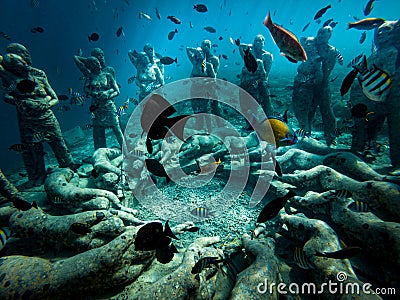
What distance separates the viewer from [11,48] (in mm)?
5656

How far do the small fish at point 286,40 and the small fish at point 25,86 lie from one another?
22.3 feet

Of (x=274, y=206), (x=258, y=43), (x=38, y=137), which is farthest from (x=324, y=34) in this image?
(x=38, y=137)

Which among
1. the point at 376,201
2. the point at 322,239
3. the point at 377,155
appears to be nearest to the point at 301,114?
the point at 377,155

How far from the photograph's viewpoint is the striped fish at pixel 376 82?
2531 millimetres

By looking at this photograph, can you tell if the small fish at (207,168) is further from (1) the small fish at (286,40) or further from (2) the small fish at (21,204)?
(2) the small fish at (21,204)

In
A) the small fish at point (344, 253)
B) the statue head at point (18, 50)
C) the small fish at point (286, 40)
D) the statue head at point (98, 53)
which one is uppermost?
the statue head at point (98, 53)

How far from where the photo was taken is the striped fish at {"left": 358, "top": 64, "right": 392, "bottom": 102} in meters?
2.53

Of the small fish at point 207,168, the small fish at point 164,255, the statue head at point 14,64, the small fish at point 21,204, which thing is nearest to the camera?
the small fish at point 164,255

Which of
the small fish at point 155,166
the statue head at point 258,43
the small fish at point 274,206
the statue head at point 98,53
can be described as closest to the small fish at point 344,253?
the small fish at point 274,206

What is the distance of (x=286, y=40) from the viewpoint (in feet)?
7.34

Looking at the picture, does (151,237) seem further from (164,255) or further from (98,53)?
(98,53)

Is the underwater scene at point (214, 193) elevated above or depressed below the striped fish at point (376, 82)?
below

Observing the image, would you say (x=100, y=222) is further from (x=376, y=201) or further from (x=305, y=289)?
(x=376, y=201)

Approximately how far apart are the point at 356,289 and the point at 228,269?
204cm
